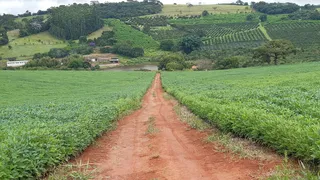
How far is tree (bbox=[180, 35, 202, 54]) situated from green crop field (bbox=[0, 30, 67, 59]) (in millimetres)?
60159

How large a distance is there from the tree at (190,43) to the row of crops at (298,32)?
30.9m

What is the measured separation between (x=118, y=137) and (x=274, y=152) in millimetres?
6988

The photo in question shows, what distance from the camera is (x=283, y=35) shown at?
128m

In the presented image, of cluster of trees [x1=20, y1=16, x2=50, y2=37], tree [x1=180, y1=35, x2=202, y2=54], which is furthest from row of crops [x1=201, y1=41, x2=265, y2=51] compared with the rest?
cluster of trees [x1=20, y1=16, x2=50, y2=37]

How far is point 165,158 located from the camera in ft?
31.1

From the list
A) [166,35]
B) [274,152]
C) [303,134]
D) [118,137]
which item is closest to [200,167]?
[274,152]

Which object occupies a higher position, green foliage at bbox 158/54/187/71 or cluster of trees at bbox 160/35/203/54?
cluster of trees at bbox 160/35/203/54

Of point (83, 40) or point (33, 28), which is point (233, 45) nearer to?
point (83, 40)

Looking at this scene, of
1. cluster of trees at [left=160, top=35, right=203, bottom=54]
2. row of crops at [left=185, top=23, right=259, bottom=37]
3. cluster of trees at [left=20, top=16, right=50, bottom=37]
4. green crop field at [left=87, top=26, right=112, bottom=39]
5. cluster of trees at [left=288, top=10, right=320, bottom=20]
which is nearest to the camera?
cluster of trees at [left=160, top=35, right=203, bottom=54]

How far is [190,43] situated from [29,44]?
255 ft

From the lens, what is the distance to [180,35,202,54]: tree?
134m

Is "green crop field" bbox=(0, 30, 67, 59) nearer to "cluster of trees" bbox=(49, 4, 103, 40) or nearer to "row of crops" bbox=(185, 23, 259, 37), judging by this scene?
"cluster of trees" bbox=(49, 4, 103, 40)

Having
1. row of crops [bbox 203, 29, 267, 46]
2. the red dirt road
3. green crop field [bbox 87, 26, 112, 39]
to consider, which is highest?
green crop field [bbox 87, 26, 112, 39]

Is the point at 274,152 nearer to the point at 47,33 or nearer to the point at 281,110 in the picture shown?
the point at 281,110
